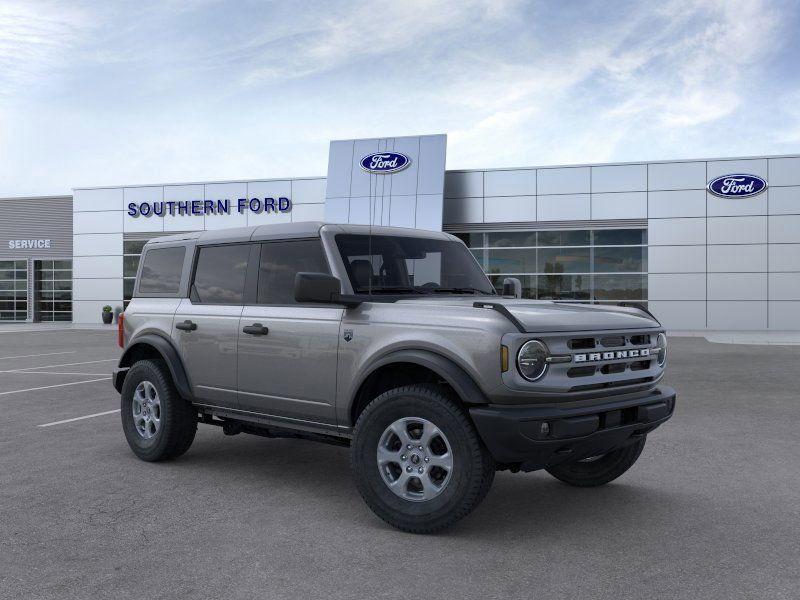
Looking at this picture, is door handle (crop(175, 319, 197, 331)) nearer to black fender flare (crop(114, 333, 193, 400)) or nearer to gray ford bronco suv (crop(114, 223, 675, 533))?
gray ford bronco suv (crop(114, 223, 675, 533))

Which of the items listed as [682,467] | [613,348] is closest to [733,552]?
[613,348]

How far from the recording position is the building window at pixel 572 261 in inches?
1243

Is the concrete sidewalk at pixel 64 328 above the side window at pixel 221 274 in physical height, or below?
below

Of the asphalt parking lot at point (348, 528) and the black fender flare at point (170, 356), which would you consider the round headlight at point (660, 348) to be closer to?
the asphalt parking lot at point (348, 528)

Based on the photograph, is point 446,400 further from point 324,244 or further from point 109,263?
point 109,263

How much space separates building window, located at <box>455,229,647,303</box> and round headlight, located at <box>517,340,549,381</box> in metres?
27.3

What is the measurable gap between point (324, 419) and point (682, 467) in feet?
10.5

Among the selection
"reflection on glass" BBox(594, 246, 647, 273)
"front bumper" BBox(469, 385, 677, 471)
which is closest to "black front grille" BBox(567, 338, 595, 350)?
"front bumper" BBox(469, 385, 677, 471)

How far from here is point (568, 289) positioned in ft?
107

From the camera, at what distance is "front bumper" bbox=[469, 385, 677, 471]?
4.31 m

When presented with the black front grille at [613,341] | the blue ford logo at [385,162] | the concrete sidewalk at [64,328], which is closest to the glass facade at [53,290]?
the concrete sidewalk at [64,328]

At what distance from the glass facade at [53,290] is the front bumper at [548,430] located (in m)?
41.5

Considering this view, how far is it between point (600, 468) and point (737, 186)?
27.7 meters

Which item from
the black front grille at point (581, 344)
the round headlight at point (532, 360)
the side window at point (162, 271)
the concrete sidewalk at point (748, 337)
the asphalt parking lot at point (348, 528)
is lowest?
the asphalt parking lot at point (348, 528)
